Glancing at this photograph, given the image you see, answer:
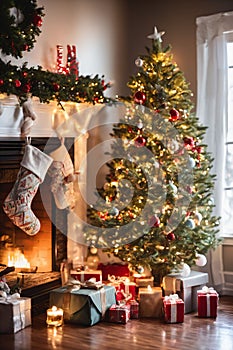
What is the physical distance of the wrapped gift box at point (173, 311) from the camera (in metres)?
4.25

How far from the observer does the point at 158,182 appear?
4613 millimetres

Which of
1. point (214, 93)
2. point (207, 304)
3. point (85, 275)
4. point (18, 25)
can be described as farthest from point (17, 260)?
point (214, 93)

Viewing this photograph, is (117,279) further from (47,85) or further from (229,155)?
(47,85)

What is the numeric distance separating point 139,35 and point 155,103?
46.0 inches

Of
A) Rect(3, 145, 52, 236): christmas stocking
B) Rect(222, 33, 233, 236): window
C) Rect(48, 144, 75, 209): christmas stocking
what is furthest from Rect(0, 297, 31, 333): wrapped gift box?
Rect(222, 33, 233, 236): window

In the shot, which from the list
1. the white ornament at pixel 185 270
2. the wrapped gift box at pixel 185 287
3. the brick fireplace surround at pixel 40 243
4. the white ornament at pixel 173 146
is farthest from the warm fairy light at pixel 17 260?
the white ornament at pixel 173 146

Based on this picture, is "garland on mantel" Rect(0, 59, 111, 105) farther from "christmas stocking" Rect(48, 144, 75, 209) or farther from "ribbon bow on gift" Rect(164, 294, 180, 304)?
"ribbon bow on gift" Rect(164, 294, 180, 304)

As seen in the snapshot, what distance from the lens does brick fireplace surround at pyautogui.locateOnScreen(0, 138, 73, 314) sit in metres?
4.55

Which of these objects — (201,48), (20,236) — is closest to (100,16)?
(201,48)

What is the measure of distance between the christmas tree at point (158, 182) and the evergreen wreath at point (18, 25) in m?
0.85

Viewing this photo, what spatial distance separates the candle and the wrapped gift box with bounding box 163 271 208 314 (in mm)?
845

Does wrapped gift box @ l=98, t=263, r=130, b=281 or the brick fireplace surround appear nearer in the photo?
the brick fireplace surround

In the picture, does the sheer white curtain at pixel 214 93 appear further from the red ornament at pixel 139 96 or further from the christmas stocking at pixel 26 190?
the christmas stocking at pixel 26 190

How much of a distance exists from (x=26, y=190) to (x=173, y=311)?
1325 millimetres
